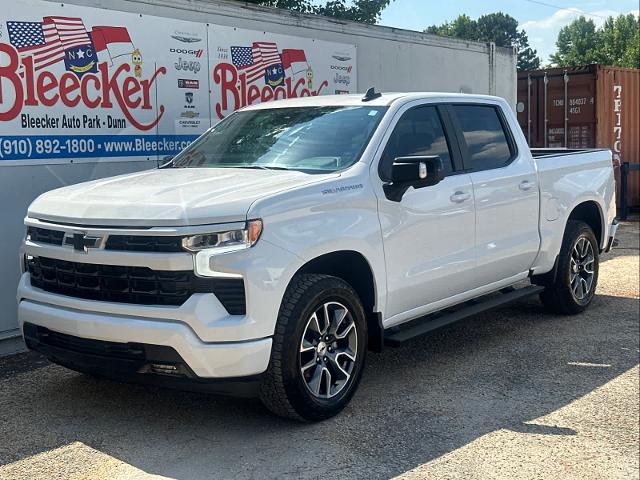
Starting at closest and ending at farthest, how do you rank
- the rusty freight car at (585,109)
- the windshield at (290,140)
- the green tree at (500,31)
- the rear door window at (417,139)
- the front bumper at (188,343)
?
the front bumper at (188,343)
the windshield at (290,140)
the rear door window at (417,139)
the rusty freight car at (585,109)
the green tree at (500,31)

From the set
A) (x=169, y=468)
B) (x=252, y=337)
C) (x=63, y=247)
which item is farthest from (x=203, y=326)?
(x=63, y=247)

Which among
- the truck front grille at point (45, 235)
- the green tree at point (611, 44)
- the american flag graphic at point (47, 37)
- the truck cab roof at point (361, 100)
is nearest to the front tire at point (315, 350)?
the truck front grille at point (45, 235)

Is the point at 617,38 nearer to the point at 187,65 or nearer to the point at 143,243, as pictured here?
the point at 187,65

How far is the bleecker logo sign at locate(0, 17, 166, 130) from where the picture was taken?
6320 millimetres

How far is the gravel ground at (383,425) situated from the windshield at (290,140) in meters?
1.53

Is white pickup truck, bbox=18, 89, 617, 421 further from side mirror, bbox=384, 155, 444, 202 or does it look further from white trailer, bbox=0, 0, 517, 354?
white trailer, bbox=0, 0, 517, 354

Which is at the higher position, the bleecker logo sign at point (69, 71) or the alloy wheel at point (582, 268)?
the bleecker logo sign at point (69, 71)

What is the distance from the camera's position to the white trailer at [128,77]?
6352 millimetres

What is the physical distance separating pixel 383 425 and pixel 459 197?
1.79 meters

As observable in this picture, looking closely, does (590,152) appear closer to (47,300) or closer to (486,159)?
(486,159)

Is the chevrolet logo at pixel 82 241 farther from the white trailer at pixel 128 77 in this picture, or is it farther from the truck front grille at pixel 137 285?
the white trailer at pixel 128 77

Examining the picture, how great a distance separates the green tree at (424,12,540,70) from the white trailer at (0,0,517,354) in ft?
294

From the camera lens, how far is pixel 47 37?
653cm

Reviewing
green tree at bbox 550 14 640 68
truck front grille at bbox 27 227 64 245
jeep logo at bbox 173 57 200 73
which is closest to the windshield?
truck front grille at bbox 27 227 64 245
